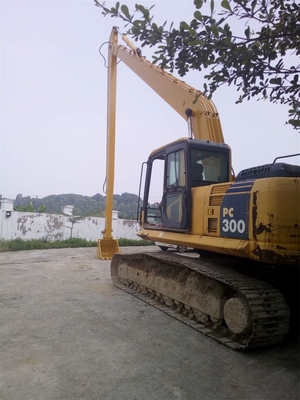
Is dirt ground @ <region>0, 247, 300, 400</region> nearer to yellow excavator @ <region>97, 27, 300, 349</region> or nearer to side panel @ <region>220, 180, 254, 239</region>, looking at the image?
yellow excavator @ <region>97, 27, 300, 349</region>

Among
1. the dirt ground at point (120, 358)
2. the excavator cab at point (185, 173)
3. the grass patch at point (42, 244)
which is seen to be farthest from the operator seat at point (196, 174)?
the grass patch at point (42, 244)

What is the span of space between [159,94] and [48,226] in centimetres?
1142

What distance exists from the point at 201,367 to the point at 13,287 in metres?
4.71

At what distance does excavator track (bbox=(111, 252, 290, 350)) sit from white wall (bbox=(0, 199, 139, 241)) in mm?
11017

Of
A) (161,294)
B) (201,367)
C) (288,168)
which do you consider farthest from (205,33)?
(161,294)

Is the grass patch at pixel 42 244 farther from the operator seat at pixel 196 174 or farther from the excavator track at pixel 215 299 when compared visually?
the operator seat at pixel 196 174

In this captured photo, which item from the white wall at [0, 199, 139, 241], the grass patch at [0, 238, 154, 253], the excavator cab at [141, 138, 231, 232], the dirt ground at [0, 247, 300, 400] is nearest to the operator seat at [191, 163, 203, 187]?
the excavator cab at [141, 138, 231, 232]

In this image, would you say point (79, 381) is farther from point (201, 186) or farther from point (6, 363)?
point (201, 186)

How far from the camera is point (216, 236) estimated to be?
4.40 metres

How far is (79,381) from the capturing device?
310 centimetres

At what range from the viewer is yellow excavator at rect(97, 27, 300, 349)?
142 inches

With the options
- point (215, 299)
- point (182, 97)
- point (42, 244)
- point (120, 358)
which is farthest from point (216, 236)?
point (42, 244)

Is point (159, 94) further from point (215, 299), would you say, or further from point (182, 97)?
point (215, 299)

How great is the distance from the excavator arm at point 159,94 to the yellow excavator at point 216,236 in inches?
1.0
